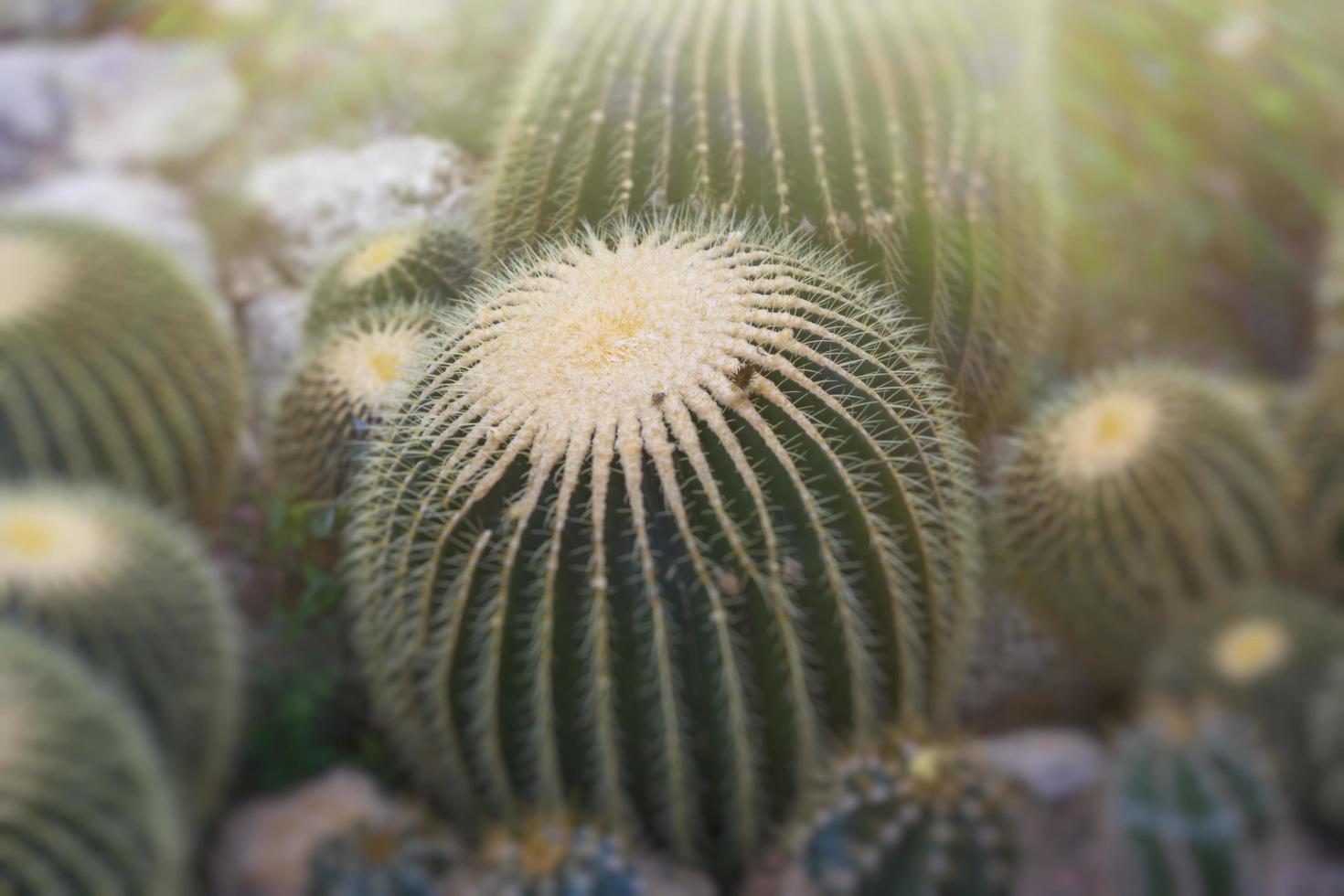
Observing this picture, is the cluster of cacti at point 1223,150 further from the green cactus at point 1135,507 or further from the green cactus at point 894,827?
the green cactus at point 894,827

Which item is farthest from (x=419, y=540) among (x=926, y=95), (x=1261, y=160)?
(x=1261, y=160)

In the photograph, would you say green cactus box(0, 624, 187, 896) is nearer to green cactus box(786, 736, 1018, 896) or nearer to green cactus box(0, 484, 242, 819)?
green cactus box(0, 484, 242, 819)

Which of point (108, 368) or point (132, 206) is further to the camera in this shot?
point (132, 206)

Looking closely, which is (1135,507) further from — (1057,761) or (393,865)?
(393,865)

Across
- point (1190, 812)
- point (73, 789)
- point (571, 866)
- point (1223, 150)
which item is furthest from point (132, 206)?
point (1223, 150)

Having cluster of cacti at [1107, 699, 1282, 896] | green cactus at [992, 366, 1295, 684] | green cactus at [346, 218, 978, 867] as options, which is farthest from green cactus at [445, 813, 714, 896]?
cluster of cacti at [1107, 699, 1282, 896]

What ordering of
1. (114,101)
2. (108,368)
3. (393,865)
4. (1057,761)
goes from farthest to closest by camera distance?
1. (114,101)
2. (1057,761)
3. (108,368)
4. (393,865)

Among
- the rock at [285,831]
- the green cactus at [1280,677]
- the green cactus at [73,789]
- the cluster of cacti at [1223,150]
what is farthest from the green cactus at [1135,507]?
the green cactus at [73,789]
